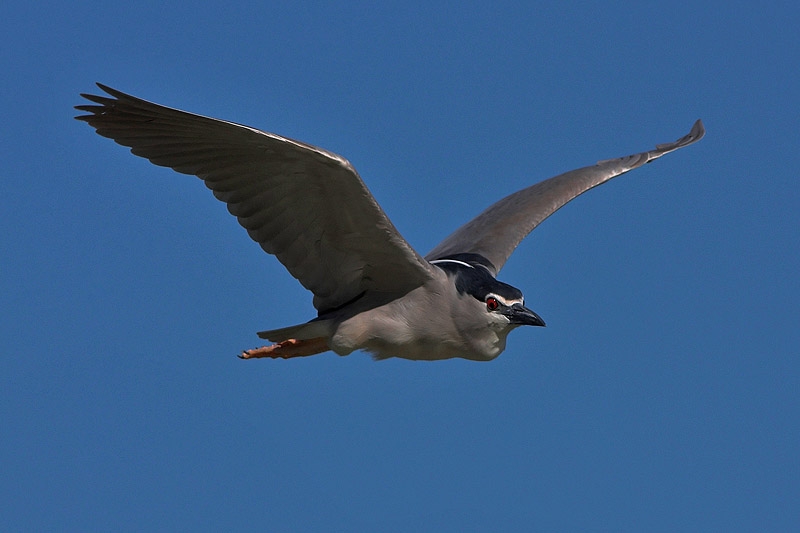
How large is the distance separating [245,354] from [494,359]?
194 centimetres

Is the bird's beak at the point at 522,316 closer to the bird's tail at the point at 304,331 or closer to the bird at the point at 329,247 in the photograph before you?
the bird at the point at 329,247

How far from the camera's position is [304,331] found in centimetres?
914

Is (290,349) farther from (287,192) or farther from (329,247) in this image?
(287,192)

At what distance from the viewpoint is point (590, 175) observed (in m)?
12.1

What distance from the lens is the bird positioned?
8.09m

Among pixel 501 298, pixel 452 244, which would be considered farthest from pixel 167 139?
pixel 452 244

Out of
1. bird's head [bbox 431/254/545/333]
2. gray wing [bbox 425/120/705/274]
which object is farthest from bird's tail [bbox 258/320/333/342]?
gray wing [bbox 425/120/705/274]

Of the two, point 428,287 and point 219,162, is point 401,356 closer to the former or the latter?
point 428,287

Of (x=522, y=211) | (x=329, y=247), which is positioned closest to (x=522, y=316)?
(x=329, y=247)

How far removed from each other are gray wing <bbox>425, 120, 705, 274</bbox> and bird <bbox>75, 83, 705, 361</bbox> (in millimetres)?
924

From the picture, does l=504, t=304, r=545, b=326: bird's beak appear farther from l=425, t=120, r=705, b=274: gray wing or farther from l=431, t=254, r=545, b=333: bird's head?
l=425, t=120, r=705, b=274: gray wing

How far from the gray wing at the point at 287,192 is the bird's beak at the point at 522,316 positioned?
0.70 m

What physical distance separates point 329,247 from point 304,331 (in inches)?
Answer: 28.2

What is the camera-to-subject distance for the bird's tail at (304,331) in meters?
9.12
